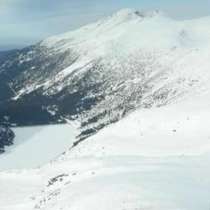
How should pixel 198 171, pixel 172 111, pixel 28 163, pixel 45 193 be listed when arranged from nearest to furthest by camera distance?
pixel 198 171, pixel 45 193, pixel 172 111, pixel 28 163

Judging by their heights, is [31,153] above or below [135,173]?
below

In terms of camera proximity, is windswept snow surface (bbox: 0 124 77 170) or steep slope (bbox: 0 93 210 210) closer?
steep slope (bbox: 0 93 210 210)

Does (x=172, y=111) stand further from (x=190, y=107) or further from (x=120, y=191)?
(x=120, y=191)

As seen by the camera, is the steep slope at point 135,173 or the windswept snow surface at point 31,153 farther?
the windswept snow surface at point 31,153

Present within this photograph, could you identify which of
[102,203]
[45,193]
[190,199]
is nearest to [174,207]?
[190,199]

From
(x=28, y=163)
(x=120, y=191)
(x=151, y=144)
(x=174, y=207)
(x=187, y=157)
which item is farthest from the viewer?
(x=28, y=163)

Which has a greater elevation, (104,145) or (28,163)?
(104,145)

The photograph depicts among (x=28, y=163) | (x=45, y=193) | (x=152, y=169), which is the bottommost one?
(x=28, y=163)

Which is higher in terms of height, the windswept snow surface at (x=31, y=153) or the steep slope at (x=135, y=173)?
the steep slope at (x=135, y=173)

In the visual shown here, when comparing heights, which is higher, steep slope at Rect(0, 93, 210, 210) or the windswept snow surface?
steep slope at Rect(0, 93, 210, 210)

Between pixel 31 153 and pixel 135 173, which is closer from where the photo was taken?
pixel 135 173

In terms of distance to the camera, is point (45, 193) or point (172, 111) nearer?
point (45, 193)
